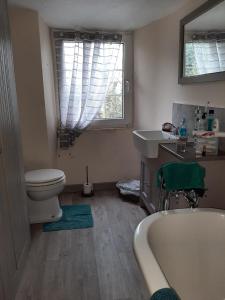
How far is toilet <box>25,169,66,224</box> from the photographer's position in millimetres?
2461

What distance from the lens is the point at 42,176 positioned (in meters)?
2.56

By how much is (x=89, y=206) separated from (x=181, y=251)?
1.70m

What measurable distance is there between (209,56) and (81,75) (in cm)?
167

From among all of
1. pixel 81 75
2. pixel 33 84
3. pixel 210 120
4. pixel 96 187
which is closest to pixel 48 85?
pixel 33 84

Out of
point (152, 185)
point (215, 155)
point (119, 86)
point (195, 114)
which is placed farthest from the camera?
point (119, 86)

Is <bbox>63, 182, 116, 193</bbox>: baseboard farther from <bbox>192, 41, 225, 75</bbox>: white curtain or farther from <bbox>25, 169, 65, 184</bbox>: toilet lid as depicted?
<bbox>192, 41, 225, 75</bbox>: white curtain

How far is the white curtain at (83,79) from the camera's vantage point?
10.2 ft

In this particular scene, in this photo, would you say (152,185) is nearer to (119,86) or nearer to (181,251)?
(181,251)

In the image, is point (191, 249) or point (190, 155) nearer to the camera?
point (191, 249)

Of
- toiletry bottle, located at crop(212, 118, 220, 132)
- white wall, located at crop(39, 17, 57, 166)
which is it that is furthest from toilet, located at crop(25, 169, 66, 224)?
toiletry bottle, located at crop(212, 118, 220, 132)

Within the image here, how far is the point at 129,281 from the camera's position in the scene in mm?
1854

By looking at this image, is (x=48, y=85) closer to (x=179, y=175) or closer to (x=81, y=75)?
(x=81, y=75)

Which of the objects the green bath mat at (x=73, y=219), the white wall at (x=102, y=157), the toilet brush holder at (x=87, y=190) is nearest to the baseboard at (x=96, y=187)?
the white wall at (x=102, y=157)

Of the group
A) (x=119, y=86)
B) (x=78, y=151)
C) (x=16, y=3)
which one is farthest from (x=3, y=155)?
(x=119, y=86)
